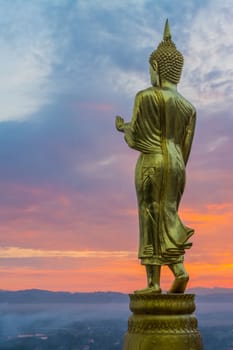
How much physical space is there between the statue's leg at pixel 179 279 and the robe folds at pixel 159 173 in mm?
107

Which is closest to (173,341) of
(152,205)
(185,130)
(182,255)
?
(182,255)

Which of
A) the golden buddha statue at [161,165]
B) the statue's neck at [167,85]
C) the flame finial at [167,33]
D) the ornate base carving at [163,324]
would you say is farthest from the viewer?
the flame finial at [167,33]

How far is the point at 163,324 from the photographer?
34.9 feet

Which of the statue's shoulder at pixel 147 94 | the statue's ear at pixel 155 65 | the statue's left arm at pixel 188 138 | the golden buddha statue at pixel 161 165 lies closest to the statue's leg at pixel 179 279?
the golden buddha statue at pixel 161 165

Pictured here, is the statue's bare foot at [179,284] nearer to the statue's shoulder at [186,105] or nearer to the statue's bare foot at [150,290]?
the statue's bare foot at [150,290]

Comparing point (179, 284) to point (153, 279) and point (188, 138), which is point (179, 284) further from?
point (188, 138)

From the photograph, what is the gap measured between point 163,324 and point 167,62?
4.01 meters

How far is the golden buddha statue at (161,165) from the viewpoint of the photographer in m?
11.0

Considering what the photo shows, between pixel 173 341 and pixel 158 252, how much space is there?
130 cm

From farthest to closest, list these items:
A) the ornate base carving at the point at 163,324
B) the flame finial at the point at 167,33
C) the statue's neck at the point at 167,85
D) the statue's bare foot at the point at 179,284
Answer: the flame finial at the point at 167,33
the statue's neck at the point at 167,85
the statue's bare foot at the point at 179,284
the ornate base carving at the point at 163,324

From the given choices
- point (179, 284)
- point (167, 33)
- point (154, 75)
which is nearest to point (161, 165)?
point (154, 75)

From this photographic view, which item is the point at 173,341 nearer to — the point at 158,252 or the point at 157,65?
the point at 158,252

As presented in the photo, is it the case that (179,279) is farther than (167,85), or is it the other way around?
(167,85)

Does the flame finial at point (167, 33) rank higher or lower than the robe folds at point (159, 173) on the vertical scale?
higher
